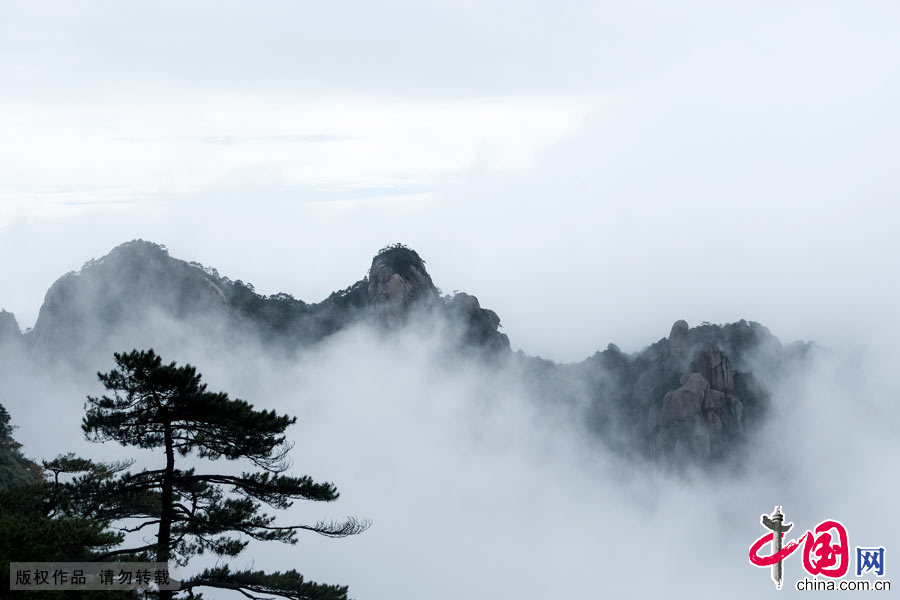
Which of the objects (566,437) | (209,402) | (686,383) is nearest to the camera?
(209,402)

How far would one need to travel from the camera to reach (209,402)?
23734 millimetres

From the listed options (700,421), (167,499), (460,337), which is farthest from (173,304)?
(167,499)

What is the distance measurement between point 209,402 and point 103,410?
10.9ft

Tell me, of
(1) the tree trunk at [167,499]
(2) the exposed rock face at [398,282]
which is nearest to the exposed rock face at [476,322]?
(2) the exposed rock face at [398,282]

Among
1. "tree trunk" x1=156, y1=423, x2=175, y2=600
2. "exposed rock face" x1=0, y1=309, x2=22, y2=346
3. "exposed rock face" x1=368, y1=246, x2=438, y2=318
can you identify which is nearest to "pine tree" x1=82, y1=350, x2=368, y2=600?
"tree trunk" x1=156, y1=423, x2=175, y2=600

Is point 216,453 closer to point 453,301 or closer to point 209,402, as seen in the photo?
point 209,402

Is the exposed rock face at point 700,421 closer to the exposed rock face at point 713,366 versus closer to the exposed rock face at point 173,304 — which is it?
the exposed rock face at point 713,366

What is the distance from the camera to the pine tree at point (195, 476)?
78.2ft

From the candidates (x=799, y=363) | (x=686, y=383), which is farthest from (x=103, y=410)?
(x=799, y=363)

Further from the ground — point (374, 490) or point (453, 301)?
point (453, 301)

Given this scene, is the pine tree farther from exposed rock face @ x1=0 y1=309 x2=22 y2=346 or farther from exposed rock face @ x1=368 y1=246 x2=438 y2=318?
exposed rock face @ x1=0 y1=309 x2=22 y2=346

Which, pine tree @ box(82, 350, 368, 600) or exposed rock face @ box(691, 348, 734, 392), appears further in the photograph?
exposed rock face @ box(691, 348, 734, 392)

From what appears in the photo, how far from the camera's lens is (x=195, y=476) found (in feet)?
80.5

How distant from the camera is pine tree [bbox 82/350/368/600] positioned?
23.8 meters
